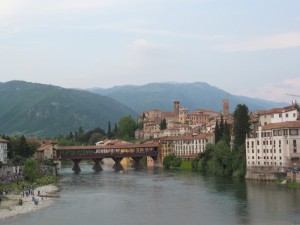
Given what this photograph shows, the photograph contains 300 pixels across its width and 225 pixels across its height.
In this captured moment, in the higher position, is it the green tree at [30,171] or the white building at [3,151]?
the white building at [3,151]

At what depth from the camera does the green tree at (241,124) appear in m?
90.2

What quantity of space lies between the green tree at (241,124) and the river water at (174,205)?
35.2 feet

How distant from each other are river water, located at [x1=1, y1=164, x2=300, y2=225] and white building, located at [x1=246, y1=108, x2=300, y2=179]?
443 cm

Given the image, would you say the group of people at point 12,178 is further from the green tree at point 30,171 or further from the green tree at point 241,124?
the green tree at point 241,124

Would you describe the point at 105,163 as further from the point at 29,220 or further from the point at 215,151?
the point at 29,220

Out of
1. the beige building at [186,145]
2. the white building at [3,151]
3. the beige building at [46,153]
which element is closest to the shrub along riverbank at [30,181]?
the white building at [3,151]

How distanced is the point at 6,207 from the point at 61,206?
6.04m

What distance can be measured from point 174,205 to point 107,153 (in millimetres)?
77390

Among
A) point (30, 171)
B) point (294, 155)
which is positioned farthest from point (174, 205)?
point (30, 171)

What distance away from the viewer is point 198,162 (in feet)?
363

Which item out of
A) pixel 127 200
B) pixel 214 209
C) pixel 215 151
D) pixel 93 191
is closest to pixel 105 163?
pixel 215 151

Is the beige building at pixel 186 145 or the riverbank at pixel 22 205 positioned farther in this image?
the beige building at pixel 186 145

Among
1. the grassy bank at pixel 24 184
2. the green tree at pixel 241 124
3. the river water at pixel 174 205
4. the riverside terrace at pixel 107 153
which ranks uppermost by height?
the green tree at pixel 241 124

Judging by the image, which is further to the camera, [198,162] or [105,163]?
[105,163]
